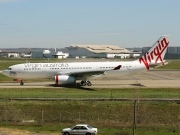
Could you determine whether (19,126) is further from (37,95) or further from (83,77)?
(83,77)

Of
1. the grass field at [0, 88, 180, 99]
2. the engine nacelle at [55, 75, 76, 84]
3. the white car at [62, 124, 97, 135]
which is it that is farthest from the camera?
the engine nacelle at [55, 75, 76, 84]

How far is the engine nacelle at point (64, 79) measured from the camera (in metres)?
57.0

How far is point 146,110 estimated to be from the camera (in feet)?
134

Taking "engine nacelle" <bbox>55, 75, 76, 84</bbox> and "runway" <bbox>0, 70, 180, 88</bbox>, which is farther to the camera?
"runway" <bbox>0, 70, 180, 88</bbox>

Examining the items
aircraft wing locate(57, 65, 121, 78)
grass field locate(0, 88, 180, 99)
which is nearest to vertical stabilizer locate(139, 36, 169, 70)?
aircraft wing locate(57, 65, 121, 78)

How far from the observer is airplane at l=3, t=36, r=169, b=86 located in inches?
2275

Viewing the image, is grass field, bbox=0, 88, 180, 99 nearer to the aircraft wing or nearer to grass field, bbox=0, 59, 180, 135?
grass field, bbox=0, 59, 180, 135

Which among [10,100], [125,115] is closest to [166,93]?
[125,115]

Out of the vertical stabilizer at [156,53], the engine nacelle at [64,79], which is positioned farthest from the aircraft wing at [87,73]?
the vertical stabilizer at [156,53]

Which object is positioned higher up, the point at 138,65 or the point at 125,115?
the point at 138,65

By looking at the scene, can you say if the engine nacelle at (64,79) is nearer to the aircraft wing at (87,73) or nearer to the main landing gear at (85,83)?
the aircraft wing at (87,73)

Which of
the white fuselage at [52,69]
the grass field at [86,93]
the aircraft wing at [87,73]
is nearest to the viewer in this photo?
the grass field at [86,93]

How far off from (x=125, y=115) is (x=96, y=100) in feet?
14.8

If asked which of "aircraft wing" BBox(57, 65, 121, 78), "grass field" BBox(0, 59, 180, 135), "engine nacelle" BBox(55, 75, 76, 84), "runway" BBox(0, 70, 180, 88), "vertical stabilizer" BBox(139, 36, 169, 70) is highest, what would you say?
"vertical stabilizer" BBox(139, 36, 169, 70)
